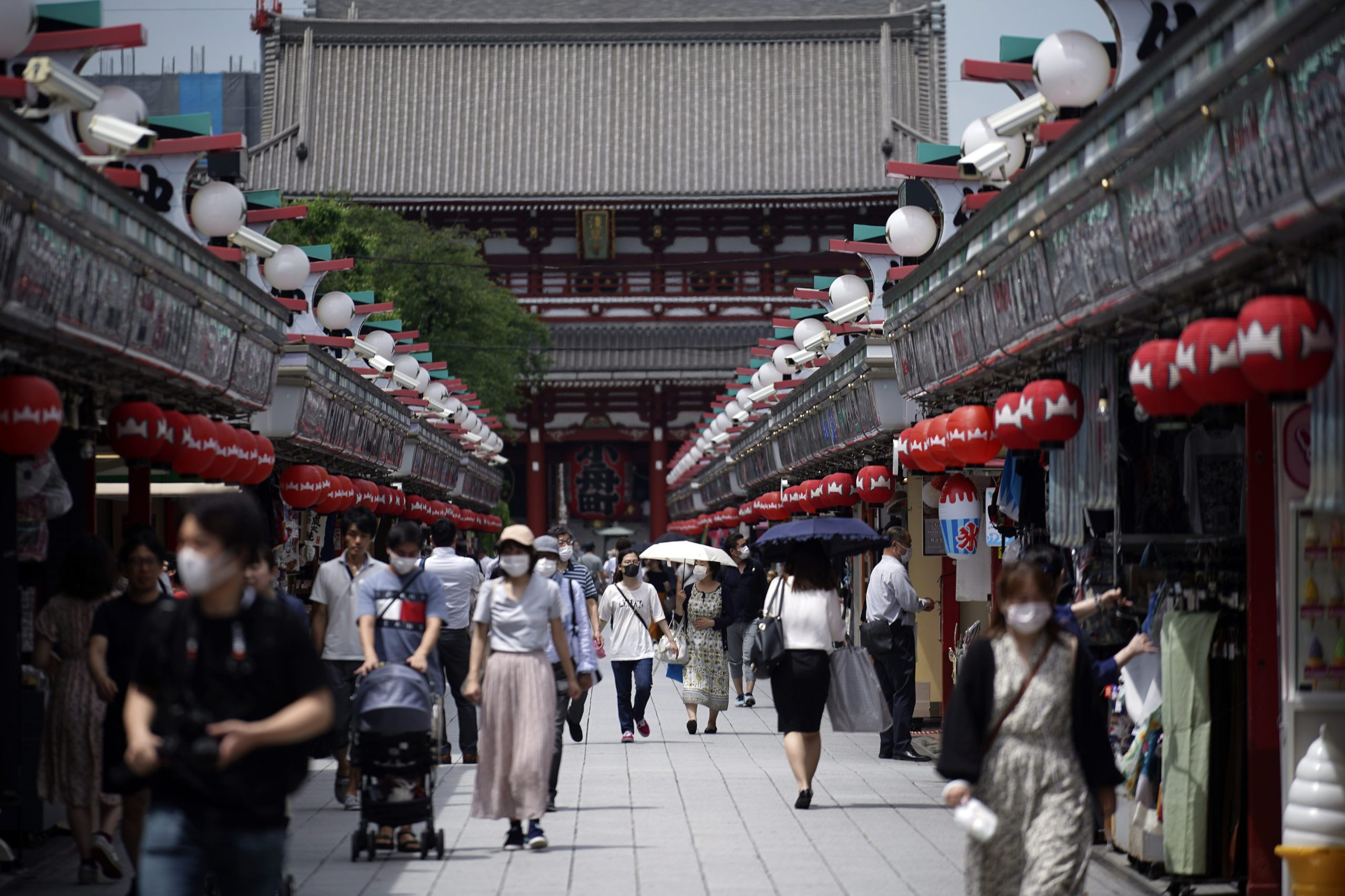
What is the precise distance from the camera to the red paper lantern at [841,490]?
53.9ft

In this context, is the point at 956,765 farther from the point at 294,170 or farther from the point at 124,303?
the point at 294,170

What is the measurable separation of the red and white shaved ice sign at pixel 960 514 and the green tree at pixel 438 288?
57.0ft

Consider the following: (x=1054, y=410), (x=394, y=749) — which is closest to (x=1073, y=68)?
(x=1054, y=410)

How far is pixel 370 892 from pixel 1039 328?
451 cm

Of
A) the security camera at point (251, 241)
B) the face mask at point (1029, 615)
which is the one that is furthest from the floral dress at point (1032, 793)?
the security camera at point (251, 241)

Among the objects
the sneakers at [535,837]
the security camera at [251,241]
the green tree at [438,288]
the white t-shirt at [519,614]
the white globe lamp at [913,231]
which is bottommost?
the sneakers at [535,837]

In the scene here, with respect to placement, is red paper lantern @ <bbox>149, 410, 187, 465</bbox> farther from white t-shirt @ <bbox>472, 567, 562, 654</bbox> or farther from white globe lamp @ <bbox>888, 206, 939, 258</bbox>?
white globe lamp @ <bbox>888, 206, 939, 258</bbox>

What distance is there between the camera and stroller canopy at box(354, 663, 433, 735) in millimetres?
8250

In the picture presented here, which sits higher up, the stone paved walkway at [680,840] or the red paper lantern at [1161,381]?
the red paper lantern at [1161,381]

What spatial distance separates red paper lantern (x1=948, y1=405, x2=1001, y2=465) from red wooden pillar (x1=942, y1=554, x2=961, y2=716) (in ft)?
14.0

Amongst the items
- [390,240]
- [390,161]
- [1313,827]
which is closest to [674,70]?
[390,161]

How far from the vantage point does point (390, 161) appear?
42.1 m

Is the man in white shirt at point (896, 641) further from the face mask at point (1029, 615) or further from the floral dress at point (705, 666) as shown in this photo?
the face mask at point (1029, 615)

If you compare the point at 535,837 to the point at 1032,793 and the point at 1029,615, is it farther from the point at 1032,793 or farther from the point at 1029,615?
the point at 1029,615
